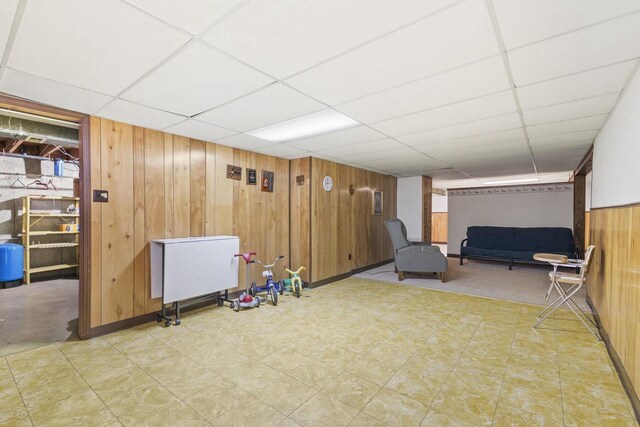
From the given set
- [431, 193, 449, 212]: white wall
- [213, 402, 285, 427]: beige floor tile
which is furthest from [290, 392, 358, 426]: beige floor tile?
[431, 193, 449, 212]: white wall

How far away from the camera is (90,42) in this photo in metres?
1.65

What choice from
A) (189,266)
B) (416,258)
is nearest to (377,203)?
(416,258)

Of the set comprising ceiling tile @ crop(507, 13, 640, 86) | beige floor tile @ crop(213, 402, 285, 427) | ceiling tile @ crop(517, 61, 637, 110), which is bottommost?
beige floor tile @ crop(213, 402, 285, 427)

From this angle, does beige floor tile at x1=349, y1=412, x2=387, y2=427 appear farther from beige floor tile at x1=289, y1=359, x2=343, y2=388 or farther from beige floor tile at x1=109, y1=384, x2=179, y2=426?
beige floor tile at x1=109, y1=384, x2=179, y2=426

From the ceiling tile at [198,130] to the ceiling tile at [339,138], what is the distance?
954mm

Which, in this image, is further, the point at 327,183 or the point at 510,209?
the point at 510,209

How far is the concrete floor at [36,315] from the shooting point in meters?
2.80

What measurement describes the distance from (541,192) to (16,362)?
10.0 meters

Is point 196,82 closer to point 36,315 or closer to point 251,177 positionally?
point 251,177

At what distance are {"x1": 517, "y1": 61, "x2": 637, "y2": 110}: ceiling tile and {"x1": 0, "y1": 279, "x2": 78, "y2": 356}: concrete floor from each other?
4935 millimetres

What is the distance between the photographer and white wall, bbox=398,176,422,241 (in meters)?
7.33

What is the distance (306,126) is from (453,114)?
1571mm

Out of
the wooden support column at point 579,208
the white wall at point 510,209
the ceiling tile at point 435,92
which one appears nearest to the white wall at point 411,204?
the white wall at point 510,209

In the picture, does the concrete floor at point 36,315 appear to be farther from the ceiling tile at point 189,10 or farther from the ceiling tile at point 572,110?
the ceiling tile at point 572,110
